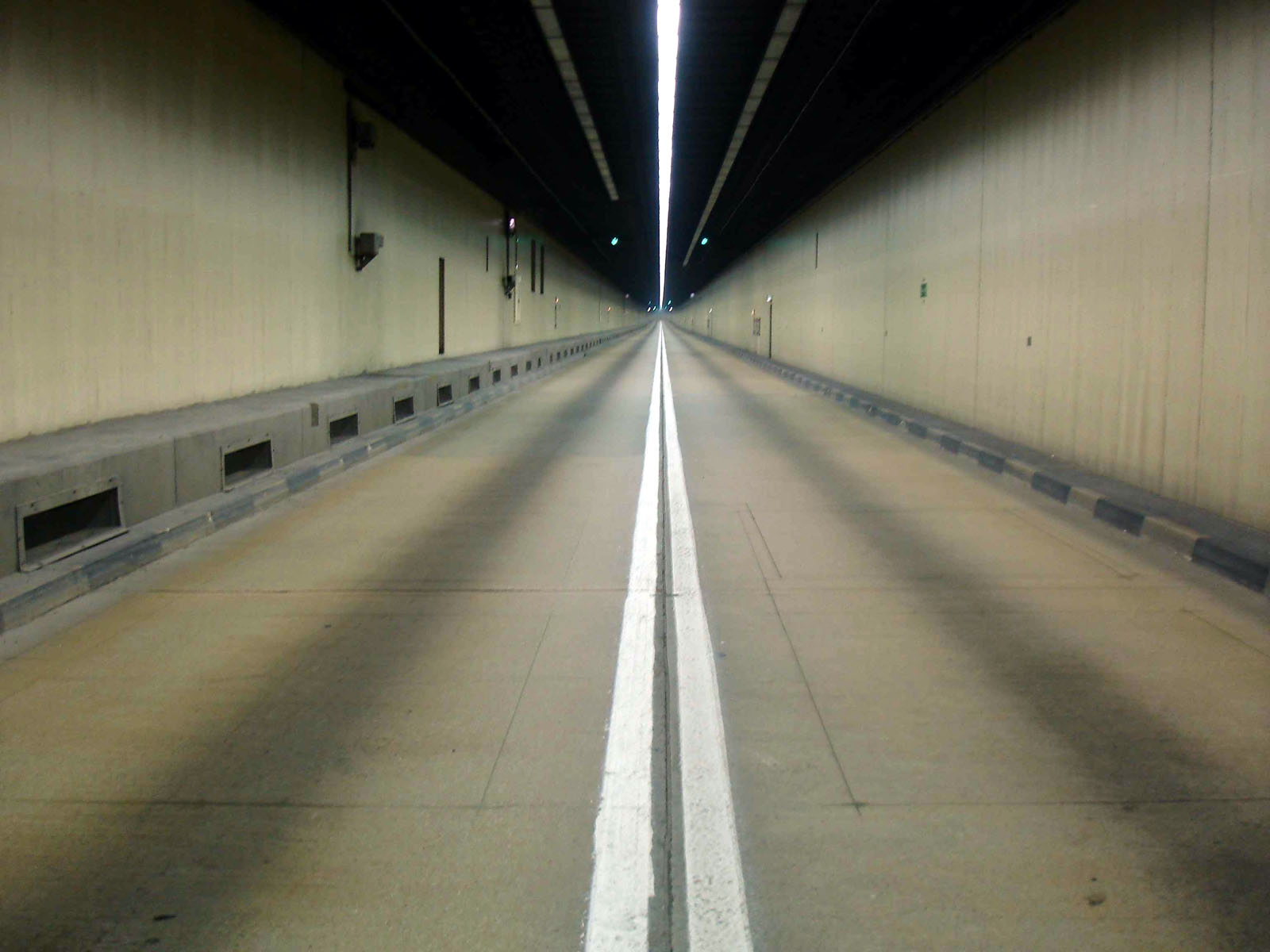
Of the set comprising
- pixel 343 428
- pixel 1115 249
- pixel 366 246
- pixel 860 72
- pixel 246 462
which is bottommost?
pixel 246 462

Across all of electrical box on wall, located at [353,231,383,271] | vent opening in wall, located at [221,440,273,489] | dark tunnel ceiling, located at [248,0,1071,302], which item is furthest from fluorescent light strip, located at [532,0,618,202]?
vent opening in wall, located at [221,440,273,489]

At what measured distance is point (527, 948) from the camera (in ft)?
10.4

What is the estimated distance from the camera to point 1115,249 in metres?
11.1

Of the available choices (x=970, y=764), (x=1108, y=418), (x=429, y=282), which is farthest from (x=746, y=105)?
(x=970, y=764)

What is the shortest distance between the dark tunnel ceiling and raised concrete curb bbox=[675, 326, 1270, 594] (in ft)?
15.1

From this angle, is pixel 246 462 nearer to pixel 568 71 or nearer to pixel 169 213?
pixel 169 213

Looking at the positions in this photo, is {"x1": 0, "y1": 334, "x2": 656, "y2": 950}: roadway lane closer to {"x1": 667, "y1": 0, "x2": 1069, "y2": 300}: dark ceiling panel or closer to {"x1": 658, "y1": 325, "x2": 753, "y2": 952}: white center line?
{"x1": 658, "y1": 325, "x2": 753, "y2": 952}: white center line

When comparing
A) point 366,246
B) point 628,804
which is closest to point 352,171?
point 366,246

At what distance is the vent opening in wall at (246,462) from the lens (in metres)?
10.8

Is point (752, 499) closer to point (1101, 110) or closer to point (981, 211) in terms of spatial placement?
point (1101, 110)

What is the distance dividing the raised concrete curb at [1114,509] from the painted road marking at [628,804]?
3674 mm

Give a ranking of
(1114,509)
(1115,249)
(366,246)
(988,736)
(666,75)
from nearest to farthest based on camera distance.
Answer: (988,736) < (1114,509) < (1115,249) < (366,246) < (666,75)

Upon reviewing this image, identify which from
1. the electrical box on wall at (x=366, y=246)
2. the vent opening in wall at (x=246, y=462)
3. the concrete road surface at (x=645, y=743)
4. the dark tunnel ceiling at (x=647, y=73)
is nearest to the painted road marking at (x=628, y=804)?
the concrete road surface at (x=645, y=743)

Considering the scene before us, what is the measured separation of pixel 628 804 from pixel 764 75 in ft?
48.7
